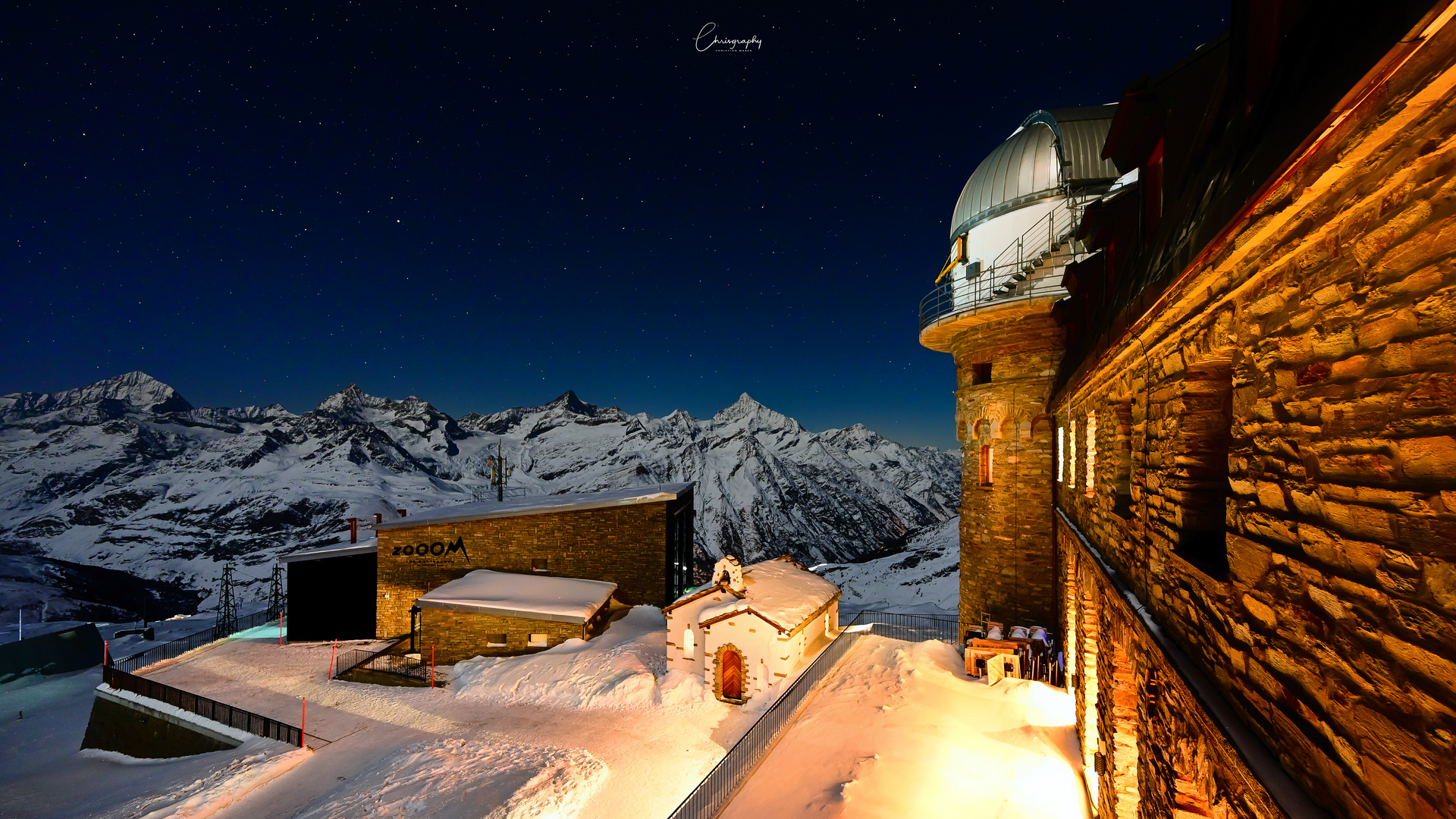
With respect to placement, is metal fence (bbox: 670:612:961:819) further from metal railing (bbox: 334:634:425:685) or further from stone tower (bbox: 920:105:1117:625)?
metal railing (bbox: 334:634:425:685)

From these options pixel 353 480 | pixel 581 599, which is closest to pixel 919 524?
pixel 353 480

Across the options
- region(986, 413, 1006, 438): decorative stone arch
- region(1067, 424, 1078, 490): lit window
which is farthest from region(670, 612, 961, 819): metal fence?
region(986, 413, 1006, 438): decorative stone arch

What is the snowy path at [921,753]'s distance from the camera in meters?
8.40

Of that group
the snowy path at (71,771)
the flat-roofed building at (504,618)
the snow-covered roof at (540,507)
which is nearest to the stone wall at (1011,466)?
the snow-covered roof at (540,507)

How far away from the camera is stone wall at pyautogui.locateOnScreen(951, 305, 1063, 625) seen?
14.5 meters

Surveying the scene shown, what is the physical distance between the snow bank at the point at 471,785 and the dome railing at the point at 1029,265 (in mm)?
14113

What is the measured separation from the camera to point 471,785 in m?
12.2

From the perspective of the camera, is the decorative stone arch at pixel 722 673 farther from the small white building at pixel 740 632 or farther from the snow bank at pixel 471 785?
the snow bank at pixel 471 785

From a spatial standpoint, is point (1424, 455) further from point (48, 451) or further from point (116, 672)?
point (48, 451)

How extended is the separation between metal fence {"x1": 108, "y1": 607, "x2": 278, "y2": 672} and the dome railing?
27192 mm

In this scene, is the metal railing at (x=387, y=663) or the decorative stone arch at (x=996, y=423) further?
the metal railing at (x=387, y=663)

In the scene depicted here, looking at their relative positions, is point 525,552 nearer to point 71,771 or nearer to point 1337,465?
point 71,771

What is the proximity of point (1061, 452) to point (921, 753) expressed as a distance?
6881mm

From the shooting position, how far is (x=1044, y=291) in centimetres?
1389
